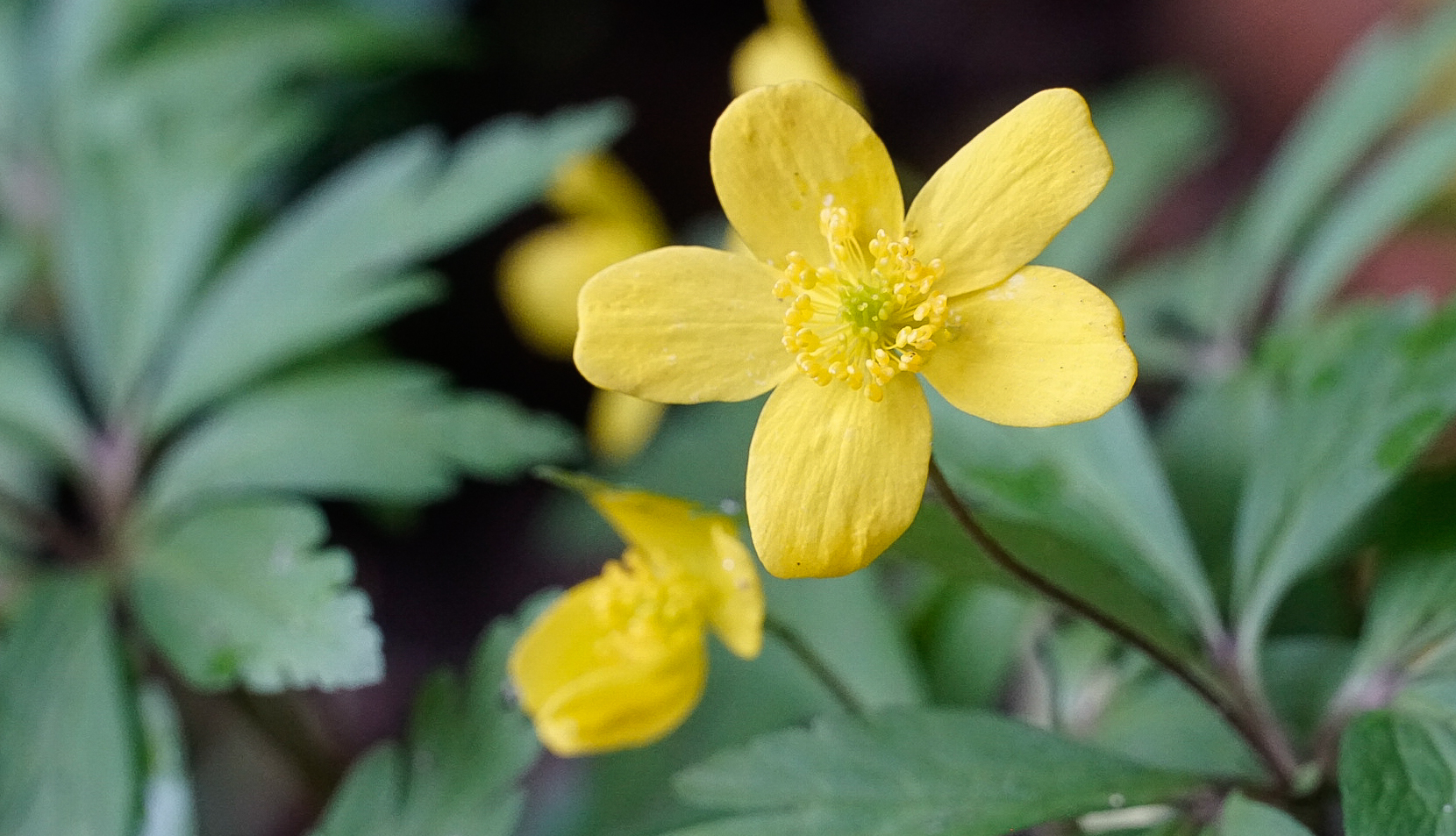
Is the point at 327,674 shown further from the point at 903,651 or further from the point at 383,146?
the point at 383,146

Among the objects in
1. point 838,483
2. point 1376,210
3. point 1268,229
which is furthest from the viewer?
point 1268,229

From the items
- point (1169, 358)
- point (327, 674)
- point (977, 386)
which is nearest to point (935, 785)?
point (977, 386)

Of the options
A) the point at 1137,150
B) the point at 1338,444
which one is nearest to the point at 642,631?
the point at 1338,444

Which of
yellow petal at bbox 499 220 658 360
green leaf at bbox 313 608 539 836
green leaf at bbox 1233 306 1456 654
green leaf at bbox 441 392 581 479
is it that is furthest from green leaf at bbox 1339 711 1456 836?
yellow petal at bbox 499 220 658 360

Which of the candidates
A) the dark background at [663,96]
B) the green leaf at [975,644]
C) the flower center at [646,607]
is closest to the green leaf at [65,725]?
the flower center at [646,607]

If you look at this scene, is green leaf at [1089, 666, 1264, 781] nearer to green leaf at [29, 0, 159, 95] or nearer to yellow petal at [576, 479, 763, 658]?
yellow petal at [576, 479, 763, 658]

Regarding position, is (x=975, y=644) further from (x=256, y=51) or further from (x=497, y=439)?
(x=256, y=51)
